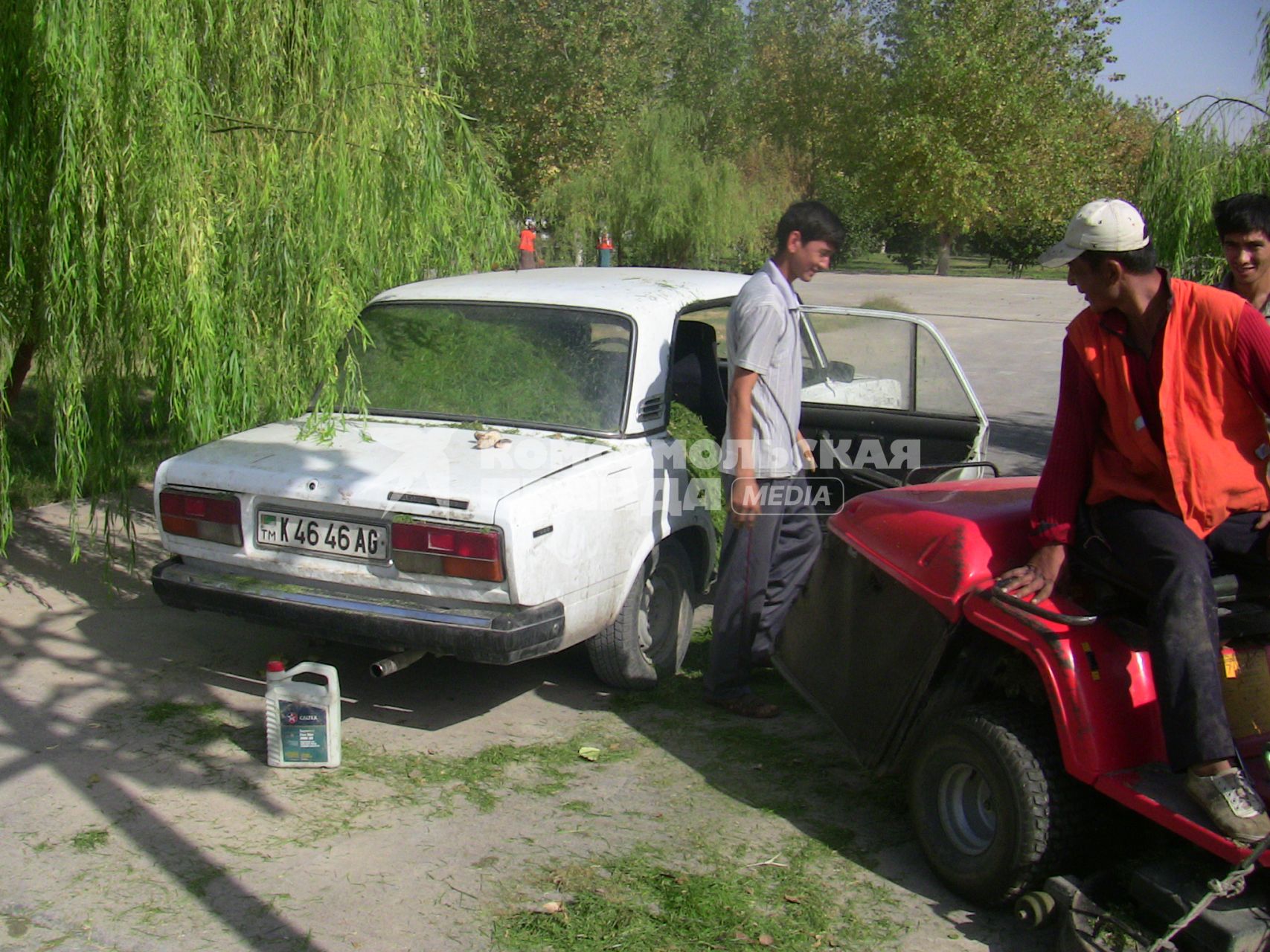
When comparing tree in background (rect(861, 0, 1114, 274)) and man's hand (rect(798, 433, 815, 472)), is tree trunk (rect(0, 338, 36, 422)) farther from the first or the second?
tree in background (rect(861, 0, 1114, 274))

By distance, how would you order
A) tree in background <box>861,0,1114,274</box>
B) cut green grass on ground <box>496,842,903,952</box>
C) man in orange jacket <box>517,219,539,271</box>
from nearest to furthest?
cut green grass on ground <box>496,842,903,952</box> → man in orange jacket <box>517,219,539,271</box> → tree in background <box>861,0,1114,274</box>

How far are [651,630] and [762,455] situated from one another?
0.98 meters

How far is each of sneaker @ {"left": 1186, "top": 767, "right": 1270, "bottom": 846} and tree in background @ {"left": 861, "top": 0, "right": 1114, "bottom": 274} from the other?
32.8m

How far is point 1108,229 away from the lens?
3.14 meters

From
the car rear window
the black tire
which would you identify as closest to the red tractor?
the black tire

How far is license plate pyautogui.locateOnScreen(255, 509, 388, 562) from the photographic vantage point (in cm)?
434

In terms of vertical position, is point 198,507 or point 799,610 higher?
point 198,507

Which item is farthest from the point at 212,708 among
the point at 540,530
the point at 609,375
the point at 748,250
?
the point at 748,250

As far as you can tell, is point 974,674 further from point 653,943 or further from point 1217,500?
point 653,943

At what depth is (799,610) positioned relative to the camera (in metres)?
4.52

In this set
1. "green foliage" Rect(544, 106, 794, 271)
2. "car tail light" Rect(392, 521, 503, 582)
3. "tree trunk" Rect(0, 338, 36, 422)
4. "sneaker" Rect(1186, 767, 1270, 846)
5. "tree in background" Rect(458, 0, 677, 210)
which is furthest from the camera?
"green foliage" Rect(544, 106, 794, 271)

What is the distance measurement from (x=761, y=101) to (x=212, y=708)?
41485 mm

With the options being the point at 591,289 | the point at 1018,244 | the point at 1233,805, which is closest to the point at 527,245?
the point at 591,289

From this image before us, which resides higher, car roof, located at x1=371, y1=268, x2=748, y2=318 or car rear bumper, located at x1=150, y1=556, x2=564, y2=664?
car roof, located at x1=371, y1=268, x2=748, y2=318
